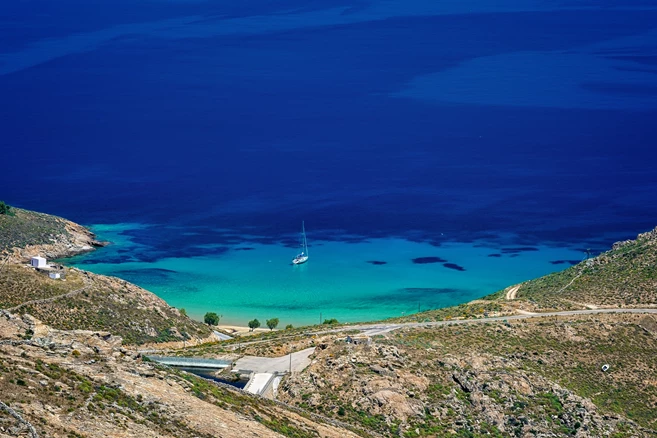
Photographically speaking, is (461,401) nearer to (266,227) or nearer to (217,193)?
(266,227)

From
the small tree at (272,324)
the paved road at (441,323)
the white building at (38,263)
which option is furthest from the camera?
the small tree at (272,324)

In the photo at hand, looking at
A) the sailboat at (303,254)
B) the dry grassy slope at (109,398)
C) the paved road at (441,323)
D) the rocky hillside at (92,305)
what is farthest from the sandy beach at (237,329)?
the dry grassy slope at (109,398)

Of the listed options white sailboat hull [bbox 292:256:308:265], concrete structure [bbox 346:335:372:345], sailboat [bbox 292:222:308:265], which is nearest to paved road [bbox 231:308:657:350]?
concrete structure [bbox 346:335:372:345]

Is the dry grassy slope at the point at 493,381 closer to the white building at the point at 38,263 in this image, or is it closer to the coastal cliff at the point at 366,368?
the coastal cliff at the point at 366,368

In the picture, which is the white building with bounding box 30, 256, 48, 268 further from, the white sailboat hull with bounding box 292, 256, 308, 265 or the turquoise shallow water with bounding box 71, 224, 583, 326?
the white sailboat hull with bounding box 292, 256, 308, 265

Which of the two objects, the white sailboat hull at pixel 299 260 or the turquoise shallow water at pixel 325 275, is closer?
the turquoise shallow water at pixel 325 275
